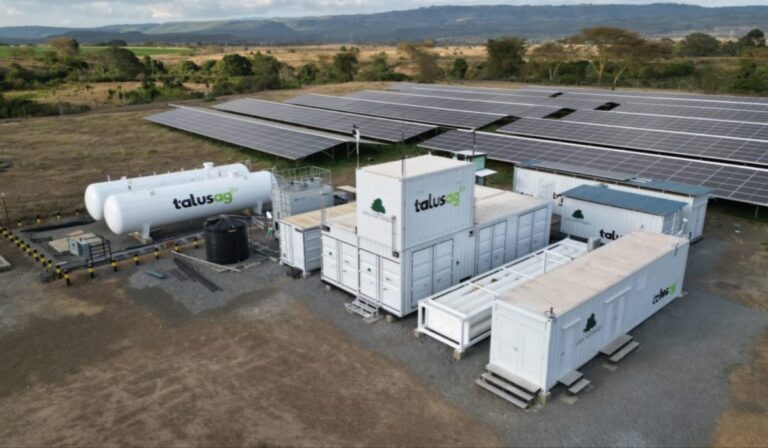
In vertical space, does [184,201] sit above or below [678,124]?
below

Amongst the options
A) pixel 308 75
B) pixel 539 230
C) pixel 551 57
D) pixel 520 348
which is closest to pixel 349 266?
pixel 520 348

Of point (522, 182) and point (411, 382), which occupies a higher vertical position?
point (522, 182)

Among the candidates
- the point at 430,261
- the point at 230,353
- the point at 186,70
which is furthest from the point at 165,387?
the point at 186,70

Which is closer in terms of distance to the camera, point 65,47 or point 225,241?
point 225,241

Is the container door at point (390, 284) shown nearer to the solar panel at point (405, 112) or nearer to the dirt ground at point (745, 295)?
the dirt ground at point (745, 295)

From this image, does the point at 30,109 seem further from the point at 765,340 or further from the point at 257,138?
the point at 765,340

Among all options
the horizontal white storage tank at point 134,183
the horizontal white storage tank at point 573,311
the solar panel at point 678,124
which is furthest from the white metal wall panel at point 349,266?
the solar panel at point 678,124

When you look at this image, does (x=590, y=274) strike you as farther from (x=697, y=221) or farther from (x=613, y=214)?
(x=697, y=221)
